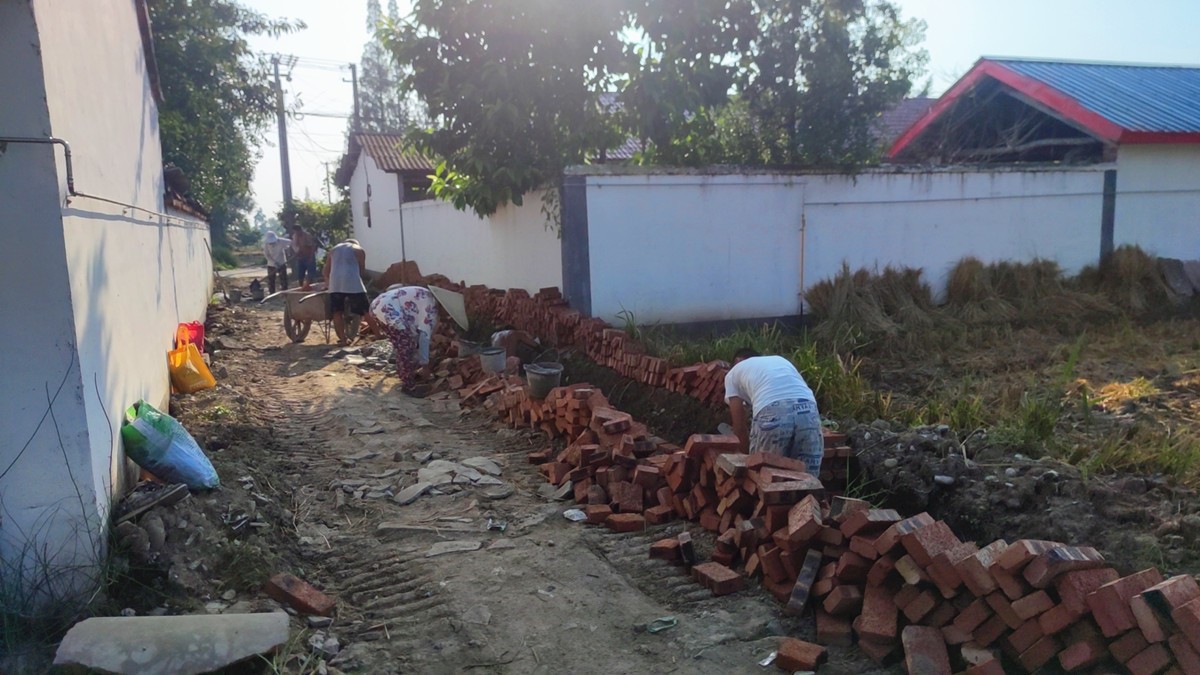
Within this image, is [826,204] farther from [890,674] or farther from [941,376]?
[890,674]

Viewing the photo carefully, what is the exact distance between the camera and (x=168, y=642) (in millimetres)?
3211

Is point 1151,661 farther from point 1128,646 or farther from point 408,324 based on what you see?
point 408,324

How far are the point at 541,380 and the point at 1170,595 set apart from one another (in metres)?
5.35

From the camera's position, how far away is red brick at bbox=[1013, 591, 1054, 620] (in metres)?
3.11

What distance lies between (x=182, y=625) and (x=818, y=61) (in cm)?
994

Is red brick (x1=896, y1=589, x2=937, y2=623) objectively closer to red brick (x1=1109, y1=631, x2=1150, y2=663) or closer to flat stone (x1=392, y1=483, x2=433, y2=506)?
red brick (x1=1109, y1=631, x2=1150, y2=663)

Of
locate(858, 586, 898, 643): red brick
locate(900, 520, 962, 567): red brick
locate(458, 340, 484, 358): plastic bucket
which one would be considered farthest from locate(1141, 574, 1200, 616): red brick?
locate(458, 340, 484, 358): plastic bucket

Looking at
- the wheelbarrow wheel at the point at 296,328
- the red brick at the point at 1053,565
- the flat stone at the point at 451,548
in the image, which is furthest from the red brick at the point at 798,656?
the wheelbarrow wheel at the point at 296,328

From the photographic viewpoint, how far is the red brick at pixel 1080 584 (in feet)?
9.96

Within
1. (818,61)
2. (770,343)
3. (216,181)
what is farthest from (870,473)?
(216,181)

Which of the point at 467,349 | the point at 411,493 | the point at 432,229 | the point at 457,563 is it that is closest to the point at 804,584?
the point at 457,563

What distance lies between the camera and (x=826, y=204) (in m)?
10.9

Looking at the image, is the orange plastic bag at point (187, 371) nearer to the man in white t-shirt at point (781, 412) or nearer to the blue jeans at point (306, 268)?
the man in white t-shirt at point (781, 412)

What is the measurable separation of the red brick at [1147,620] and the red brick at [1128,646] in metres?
0.03
